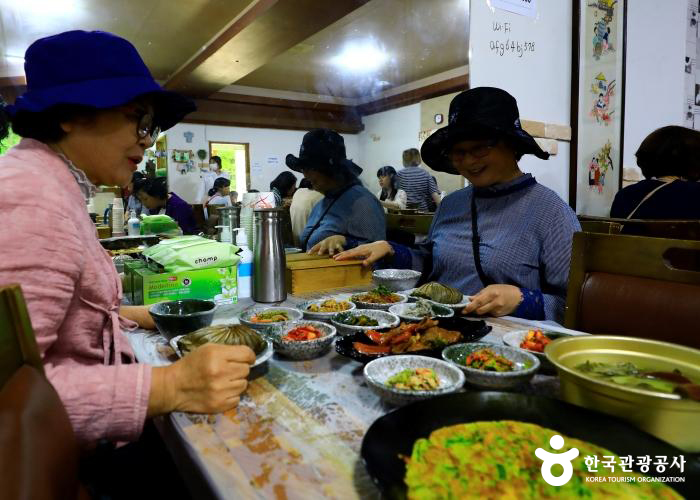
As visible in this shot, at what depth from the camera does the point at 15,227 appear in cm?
78

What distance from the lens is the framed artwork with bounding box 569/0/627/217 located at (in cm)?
291

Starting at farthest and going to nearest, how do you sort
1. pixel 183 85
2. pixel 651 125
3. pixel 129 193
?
pixel 183 85 → pixel 129 193 → pixel 651 125

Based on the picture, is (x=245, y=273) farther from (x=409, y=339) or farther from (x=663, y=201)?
(x=663, y=201)

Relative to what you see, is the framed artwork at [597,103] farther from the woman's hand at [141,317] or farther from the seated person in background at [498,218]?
the woman's hand at [141,317]

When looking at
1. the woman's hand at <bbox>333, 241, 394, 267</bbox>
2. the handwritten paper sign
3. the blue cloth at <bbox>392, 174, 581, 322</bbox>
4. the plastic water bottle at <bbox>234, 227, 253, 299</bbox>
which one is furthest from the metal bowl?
the handwritten paper sign

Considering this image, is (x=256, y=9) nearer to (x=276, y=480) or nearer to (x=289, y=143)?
(x=289, y=143)

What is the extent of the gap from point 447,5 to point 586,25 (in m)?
1.59

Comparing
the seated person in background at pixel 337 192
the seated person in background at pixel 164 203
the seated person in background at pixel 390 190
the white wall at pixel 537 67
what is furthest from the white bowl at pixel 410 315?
the seated person in background at pixel 164 203

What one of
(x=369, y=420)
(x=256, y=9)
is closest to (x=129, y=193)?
(x=256, y=9)

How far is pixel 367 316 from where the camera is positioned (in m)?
1.34

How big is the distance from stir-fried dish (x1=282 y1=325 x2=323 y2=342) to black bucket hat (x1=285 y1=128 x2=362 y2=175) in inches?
65.2

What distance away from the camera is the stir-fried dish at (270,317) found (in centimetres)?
130

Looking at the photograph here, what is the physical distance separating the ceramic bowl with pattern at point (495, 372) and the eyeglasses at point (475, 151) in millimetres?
1048

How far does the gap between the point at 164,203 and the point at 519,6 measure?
346cm
